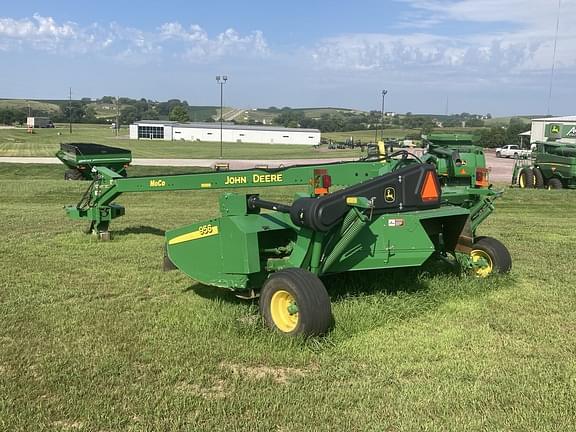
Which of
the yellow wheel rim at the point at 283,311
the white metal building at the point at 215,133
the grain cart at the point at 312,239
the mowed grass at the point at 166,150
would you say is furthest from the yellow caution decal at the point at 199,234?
the white metal building at the point at 215,133

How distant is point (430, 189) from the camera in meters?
6.21

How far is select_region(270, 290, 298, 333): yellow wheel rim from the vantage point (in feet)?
17.6

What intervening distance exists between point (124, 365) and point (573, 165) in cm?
2303

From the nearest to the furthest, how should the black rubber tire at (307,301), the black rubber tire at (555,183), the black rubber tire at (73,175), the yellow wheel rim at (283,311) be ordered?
the black rubber tire at (307,301) < the yellow wheel rim at (283,311) < the black rubber tire at (555,183) < the black rubber tire at (73,175)

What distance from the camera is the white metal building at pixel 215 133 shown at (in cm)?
9875

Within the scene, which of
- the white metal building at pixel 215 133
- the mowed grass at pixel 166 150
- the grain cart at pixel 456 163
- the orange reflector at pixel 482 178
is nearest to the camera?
the orange reflector at pixel 482 178

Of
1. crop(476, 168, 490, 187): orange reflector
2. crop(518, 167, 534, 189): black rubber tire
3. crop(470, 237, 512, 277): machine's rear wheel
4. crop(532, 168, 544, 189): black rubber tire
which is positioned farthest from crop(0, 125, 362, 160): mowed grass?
crop(470, 237, 512, 277): machine's rear wheel

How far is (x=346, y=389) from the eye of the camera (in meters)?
4.34

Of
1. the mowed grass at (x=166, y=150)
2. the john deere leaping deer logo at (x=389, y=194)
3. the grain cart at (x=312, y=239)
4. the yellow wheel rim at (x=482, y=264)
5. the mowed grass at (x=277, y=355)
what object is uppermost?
the john deere leaping deer logo at (x=389, y=194)

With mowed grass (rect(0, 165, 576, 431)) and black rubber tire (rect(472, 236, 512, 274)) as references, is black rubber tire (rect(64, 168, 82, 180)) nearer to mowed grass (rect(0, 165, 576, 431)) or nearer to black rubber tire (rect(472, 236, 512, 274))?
mowed grass (rect(0, 165, 576, 431))

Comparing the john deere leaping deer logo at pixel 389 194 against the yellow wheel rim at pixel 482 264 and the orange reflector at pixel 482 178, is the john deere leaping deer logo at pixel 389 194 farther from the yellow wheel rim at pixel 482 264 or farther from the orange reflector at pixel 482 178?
the orange reflector at pixel 482 178

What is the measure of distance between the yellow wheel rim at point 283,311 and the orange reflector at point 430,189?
1819 mm

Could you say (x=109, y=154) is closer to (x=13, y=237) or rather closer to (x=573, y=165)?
(x=13, y=237)

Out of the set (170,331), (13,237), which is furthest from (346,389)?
(13,237)
